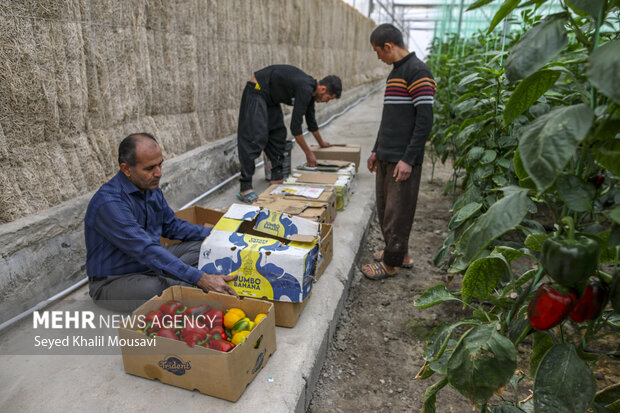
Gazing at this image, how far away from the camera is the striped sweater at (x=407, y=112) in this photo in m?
2.90

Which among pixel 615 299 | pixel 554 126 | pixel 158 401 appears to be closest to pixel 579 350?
pixel 615 299

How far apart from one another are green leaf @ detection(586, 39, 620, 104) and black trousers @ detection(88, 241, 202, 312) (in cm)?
228

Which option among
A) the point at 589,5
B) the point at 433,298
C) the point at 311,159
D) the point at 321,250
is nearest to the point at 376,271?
the point at 321,250

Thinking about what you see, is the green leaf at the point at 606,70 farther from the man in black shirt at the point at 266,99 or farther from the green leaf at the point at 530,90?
the man in black shirt at the point at 266,99

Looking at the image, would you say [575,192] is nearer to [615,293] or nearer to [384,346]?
[615,293]

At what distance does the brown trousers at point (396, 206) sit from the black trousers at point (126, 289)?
159cm

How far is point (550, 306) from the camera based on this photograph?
37.5 inches

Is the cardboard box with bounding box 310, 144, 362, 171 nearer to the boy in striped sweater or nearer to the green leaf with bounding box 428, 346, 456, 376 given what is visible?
the boy in striped sweater

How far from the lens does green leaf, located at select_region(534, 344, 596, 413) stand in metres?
0.97

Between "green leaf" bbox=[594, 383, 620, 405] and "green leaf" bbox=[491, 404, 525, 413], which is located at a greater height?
"green leaf" bbox=[594, 383, 620, 405]

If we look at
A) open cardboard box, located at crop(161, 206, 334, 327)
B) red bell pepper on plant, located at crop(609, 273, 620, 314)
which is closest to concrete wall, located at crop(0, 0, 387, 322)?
open cardboard box, located at crop(161, 206, 334, 327)

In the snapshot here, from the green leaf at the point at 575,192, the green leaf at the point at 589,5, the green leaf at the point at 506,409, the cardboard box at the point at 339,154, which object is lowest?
the green leaf at the point at 506,409

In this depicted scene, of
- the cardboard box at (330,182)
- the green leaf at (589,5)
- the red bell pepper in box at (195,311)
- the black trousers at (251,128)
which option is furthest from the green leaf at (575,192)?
the black trousers at (251,128)

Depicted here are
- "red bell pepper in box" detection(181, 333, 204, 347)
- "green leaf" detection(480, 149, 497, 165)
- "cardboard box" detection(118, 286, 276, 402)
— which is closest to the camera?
"cardboard box" detection(118, 286, 276, 402)
